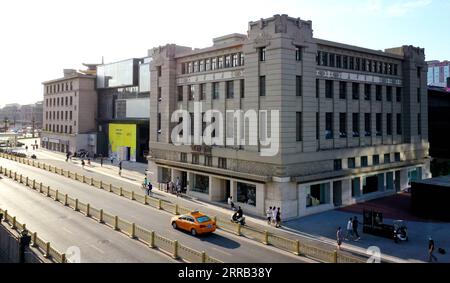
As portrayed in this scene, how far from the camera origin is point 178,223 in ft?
99.2

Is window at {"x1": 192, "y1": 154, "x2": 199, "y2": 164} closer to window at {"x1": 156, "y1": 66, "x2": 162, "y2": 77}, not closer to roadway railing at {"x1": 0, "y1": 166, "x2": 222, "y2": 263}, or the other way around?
window at {"x1": 156, "y1": 66, "x2": 162, "y2": 77}

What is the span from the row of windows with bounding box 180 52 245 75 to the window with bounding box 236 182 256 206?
1257 cm

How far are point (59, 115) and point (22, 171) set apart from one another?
1379 inches

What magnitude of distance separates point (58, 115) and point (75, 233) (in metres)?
74.4

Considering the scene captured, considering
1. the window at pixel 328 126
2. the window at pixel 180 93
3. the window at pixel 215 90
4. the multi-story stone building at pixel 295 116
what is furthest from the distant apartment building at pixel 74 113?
the window at pixel 328 126

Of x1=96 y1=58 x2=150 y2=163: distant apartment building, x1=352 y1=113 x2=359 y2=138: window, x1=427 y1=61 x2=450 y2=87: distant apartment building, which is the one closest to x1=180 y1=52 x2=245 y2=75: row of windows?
x1=352 y1=113 x2=359 y2=138: window

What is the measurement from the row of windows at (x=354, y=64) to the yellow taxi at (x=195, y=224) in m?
20.3

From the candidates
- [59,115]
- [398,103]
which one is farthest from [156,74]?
[59,115]

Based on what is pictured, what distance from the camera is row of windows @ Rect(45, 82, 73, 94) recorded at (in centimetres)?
8862

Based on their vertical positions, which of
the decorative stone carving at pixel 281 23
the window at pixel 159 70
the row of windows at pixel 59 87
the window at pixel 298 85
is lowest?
the window at pixel 298 85

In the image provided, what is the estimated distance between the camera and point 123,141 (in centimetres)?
7400

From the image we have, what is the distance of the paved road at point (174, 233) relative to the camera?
962 inches

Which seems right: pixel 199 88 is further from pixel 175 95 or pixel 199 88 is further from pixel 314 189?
pixel 314 189

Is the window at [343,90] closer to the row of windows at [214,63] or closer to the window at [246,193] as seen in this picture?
the row of windows at [214,63]
